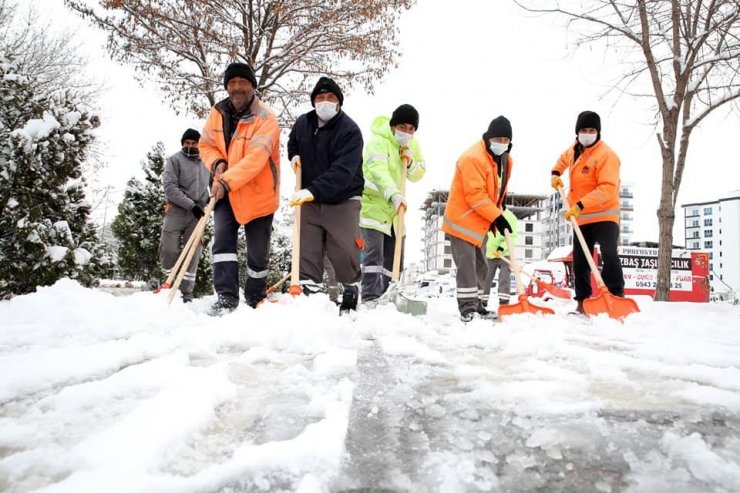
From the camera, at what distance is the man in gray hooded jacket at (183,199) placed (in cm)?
530

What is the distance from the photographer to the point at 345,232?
12.2 feet

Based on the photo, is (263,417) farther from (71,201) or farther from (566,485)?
(71,201)

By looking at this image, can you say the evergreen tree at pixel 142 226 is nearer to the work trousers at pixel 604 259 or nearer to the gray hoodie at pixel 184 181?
the gray hoodie at pixel 184 181

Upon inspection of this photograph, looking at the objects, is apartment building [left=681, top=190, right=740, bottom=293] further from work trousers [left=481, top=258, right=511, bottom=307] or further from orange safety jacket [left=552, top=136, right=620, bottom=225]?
orange safety jacket [left=552, top=136, right=620, bottom=225]

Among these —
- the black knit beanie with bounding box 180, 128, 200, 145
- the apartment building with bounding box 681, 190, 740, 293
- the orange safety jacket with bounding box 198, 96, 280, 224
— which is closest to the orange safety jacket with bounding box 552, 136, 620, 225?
the orange safety jacket with bounding box 198, 96, 280, 224

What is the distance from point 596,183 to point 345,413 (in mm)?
4468

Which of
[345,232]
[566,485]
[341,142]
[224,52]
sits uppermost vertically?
[224,52]

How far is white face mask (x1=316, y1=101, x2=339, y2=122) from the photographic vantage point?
377 cm

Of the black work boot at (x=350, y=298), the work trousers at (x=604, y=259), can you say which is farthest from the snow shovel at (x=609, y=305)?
the black work boot at (x=350, y=298)

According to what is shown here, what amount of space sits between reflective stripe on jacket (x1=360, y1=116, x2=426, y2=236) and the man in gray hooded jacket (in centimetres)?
194

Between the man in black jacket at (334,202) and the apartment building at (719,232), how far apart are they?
113m

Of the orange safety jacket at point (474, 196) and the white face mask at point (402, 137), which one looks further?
the white face mask at point (402, 137)

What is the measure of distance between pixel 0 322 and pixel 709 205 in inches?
5368

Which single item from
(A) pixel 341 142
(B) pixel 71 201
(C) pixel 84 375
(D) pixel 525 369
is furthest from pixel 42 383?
(B) pixel 71 201
